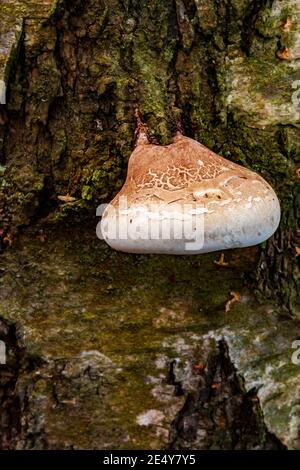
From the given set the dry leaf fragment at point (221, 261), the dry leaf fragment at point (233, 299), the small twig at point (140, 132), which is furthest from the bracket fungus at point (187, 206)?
the dry leaf fragment at point (233, 299)

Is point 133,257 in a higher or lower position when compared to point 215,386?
A: higher

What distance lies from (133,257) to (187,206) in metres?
0.76

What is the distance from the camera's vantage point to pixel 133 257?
4.04 m

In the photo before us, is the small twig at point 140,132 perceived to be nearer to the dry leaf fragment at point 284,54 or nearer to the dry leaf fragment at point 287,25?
the dry leaf fragment at point 284,54

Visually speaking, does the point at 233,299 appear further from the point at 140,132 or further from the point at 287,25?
the point at 287,25

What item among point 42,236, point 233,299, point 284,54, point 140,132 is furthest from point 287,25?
point 42,236

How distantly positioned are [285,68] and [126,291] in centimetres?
199

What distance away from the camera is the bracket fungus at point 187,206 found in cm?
339

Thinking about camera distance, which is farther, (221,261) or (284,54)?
(284,54)

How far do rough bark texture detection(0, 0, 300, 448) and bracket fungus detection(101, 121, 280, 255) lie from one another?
1.13ft

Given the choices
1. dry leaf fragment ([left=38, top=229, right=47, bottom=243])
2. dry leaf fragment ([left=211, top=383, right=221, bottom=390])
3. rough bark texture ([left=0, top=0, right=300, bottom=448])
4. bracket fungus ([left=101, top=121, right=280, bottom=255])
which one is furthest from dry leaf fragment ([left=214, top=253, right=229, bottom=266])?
dry leaf fragment ([left=38, top=229, right=47, bottom=243])

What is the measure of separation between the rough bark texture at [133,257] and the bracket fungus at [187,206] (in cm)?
34
